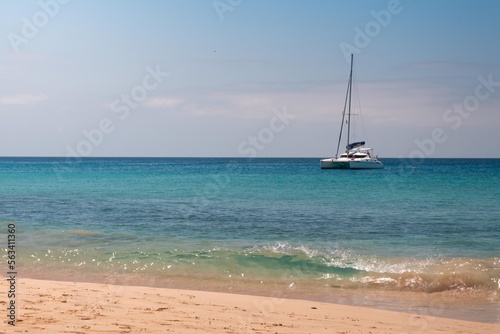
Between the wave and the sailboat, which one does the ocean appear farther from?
the sailboat

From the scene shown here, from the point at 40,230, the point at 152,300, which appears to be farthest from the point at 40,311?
the point at 40,230

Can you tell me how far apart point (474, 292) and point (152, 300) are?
24.9 ft

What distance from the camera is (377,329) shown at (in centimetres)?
936

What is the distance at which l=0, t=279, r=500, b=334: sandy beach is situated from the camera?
874cm

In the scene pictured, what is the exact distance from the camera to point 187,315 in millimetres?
9719

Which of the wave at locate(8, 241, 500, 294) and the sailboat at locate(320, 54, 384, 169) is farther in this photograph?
the sailboat at locate(320, 54, 384, 169)

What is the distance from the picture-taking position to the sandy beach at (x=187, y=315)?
28.7ft

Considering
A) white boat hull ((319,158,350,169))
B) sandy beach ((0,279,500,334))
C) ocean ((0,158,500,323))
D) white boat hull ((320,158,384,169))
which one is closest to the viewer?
sandy beach ((0,279,500,334))

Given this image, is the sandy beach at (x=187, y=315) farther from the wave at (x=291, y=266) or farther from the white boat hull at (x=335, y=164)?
the white boat hull at (x=335, y=164)

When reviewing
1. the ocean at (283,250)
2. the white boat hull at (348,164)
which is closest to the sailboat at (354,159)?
the white boat hull at (348,164)

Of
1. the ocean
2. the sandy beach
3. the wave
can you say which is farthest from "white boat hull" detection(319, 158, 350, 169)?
the sandy beach

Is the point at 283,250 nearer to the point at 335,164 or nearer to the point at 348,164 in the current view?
the point at 348,164

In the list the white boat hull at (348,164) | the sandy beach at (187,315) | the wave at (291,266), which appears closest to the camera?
the sandy beach at (187,315)

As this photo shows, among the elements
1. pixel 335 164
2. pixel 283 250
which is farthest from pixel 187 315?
pixel 335 164
